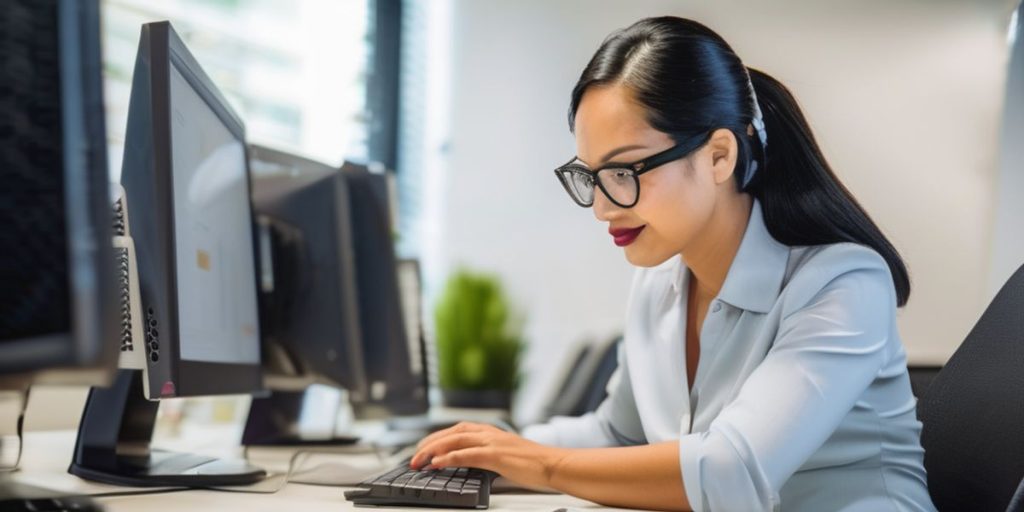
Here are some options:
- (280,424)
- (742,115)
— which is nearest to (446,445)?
(742,115)

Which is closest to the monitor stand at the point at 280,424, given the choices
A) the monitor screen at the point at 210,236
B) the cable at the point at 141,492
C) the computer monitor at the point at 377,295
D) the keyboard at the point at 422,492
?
the computer monitor at the point at 377,295

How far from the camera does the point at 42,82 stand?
651 millimetres

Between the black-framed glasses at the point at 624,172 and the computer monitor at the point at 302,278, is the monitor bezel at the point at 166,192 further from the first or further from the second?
the computer monitor at the point at 302,278

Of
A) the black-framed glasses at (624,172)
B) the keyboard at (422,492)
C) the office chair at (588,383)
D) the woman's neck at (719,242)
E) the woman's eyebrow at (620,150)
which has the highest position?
the woman's eyebrow at (620,150)

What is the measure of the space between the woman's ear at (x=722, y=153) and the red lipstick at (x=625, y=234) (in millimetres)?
123

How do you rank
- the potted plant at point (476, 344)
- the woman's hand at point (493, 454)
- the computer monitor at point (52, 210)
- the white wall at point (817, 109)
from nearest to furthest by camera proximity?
the computer monitor at point (52, 210), the woman's hand at point (493, 454), the white wall at point (817, 109), the potted plant at point (476, 344)

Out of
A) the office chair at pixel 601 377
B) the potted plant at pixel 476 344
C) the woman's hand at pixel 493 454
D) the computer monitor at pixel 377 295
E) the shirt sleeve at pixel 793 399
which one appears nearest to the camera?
the shirt sleeve at pixel 793 399

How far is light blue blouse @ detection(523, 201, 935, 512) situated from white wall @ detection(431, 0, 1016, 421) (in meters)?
0.87

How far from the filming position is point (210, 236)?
1.22m

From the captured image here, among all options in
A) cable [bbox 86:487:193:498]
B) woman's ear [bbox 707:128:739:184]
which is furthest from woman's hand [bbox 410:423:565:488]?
woman's ear [bbox 707:128:739:184]

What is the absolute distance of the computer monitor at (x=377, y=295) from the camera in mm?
1874

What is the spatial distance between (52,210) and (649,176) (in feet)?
2.33

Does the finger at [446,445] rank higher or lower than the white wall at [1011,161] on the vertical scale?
lower

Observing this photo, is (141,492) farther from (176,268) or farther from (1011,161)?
(1011,161)
